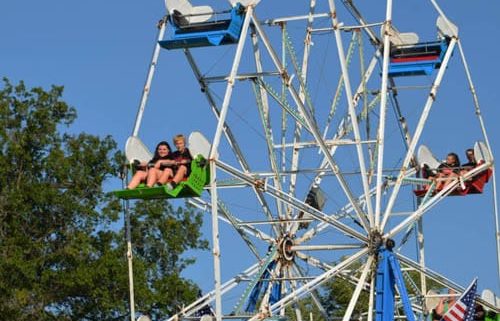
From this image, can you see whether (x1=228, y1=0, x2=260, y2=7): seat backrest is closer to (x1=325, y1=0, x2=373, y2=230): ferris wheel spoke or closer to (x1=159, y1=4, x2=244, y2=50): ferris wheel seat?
(x1=159, y1=4, x2=244, y2=50): ferris wheel seat

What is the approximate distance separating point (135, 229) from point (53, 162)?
5546 millimetres

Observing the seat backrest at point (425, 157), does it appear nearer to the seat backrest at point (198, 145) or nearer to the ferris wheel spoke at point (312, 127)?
the ferris wheel spoke at point (312, 127)

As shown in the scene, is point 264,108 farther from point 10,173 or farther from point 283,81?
point 10,173

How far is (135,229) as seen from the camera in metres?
62.6

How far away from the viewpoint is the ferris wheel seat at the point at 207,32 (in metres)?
37.8

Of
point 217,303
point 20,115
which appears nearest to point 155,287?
point 20,115

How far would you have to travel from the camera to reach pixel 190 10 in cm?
3894

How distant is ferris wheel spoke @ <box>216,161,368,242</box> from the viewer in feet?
119

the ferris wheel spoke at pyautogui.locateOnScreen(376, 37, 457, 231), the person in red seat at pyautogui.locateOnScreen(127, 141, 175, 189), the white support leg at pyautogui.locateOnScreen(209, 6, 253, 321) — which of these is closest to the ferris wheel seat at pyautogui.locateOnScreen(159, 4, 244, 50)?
the white support leg at pyautogui.locateOnScreen(209, 6, 253, 321)

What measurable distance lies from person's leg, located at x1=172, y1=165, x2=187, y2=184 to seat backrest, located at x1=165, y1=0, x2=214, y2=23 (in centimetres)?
408

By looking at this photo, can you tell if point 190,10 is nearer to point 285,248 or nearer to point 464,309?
point 285,248

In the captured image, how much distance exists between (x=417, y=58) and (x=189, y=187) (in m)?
9.92

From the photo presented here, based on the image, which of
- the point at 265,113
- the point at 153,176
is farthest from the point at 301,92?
the point at 153,176

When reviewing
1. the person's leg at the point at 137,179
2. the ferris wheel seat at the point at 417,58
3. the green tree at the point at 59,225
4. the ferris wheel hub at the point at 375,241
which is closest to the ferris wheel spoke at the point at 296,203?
the ferris wheel hub at the point at 375,241
